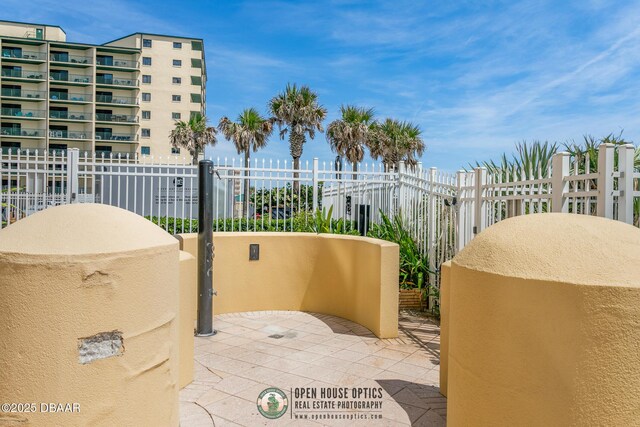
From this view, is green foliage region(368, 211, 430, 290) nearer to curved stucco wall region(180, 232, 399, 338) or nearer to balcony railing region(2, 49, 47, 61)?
curved stucco wall region(180, 232, 399, 338)

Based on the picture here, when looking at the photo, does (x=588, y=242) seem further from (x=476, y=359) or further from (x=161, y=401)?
(x=161, y=401)

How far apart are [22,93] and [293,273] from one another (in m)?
56.8

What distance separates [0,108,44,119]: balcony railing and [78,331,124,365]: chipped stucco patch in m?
58.5

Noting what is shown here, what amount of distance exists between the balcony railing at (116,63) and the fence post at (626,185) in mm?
58050

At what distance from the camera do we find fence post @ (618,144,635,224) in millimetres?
4291

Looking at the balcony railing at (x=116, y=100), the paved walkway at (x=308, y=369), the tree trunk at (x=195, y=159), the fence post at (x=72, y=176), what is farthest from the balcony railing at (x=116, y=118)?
the paved walkway at (x=308, y=369)

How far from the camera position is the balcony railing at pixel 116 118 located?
51.7 m

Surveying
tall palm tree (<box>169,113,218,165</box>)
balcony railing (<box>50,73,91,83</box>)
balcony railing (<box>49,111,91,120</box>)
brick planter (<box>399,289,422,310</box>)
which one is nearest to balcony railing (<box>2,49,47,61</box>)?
balcony railing (<box>50,73,91,83</box>)

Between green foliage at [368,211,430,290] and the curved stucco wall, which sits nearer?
the curved stucco wall

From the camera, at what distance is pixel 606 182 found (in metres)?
4.33

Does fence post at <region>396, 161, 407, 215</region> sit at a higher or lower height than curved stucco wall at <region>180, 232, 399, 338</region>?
higher

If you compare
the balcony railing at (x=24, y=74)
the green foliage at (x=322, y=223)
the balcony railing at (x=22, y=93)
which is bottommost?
the green foliage at (x=322, y=223)

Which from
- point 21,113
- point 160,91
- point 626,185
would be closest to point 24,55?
point 21,113

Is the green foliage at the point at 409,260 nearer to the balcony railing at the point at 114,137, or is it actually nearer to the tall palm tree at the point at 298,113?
the tall palm tree at the point at 298,113
